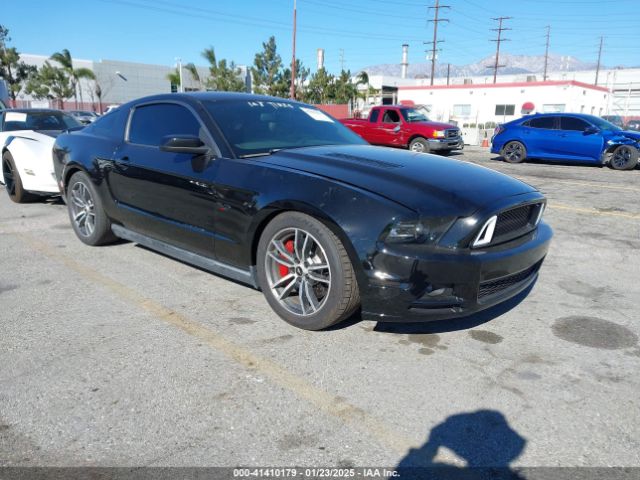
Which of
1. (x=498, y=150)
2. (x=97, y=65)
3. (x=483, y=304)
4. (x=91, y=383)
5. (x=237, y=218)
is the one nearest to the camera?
(x=91, y=383)

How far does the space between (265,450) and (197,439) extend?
0.31 m

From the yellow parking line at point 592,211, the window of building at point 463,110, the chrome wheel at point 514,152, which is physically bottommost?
the yellow parking line at point 592,211

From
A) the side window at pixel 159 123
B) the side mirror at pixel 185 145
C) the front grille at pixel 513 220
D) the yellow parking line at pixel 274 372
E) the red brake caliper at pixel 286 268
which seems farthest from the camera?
the side window at pixel 159 123

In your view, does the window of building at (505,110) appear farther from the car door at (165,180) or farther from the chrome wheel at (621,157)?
the car door at (165,180)

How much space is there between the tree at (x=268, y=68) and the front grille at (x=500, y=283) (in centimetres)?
4149

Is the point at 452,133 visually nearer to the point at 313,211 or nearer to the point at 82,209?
the point at 82,209

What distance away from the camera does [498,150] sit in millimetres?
15086

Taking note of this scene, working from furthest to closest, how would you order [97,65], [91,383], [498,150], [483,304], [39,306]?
[97,65] → [498,150] → [39,306] → [483,304] → [91,383]

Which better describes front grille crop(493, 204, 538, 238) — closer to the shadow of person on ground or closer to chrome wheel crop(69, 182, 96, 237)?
the shadow of person on ground

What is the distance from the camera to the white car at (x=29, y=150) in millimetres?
6750

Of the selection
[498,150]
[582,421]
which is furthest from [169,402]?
[498,150]

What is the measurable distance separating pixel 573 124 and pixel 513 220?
1224 centimetres

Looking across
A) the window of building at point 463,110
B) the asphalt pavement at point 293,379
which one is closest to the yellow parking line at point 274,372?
the asphalt pavement at point 293,379

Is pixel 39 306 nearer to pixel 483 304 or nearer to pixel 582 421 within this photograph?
pixel 483 304
